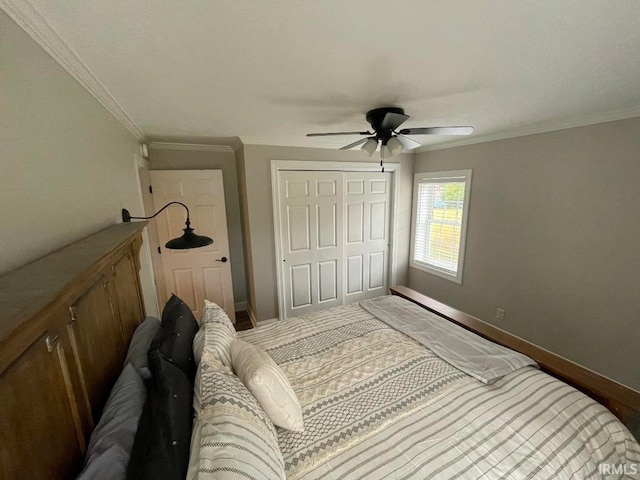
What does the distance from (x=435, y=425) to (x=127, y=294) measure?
1.70 meters

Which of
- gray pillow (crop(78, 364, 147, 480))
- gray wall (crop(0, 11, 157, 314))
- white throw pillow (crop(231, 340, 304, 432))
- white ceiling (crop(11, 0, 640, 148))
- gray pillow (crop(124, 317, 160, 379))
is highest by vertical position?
white ceiling (crop(11, 0, 640, 148))

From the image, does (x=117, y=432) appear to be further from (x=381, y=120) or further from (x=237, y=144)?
(x=237, y=144)

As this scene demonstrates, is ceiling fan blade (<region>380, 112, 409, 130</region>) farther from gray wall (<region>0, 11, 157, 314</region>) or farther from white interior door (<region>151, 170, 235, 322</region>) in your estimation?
white interior door (<region>151, 170, 235, 322</region>)

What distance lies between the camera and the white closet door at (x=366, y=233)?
3533 millimetres

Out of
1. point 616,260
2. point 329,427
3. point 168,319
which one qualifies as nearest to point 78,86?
point 168,319

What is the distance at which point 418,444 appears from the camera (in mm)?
1103

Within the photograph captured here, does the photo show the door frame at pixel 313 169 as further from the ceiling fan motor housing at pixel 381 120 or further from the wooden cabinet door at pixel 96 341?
the wooden cabinet door at pixel 96 341

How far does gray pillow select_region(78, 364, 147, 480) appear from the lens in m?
0.65

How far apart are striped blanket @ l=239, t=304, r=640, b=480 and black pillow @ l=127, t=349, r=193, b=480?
18.4 inches

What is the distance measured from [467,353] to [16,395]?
6.49ft

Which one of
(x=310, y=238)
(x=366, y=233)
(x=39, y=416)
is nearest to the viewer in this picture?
(x=39, y=416)

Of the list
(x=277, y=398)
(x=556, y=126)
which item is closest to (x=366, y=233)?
(x=556, y=126)

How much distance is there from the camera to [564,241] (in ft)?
7.64

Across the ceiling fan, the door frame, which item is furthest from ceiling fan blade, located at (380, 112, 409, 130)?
the door frame
